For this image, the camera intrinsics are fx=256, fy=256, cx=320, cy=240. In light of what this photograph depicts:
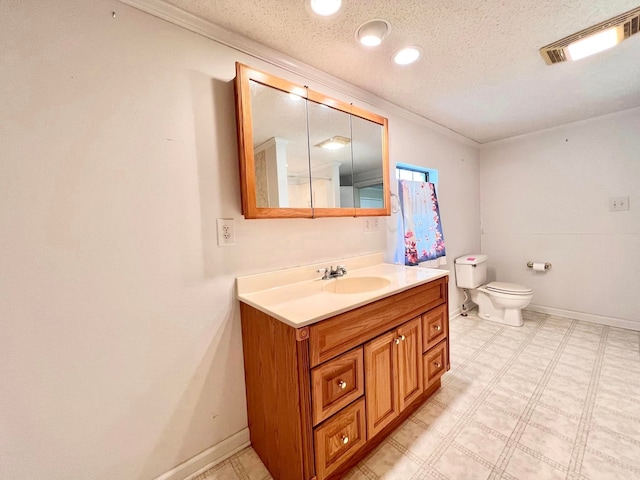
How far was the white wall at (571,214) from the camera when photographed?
8.13 feet

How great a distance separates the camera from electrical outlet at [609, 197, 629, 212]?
247cm

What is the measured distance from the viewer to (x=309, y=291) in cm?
137

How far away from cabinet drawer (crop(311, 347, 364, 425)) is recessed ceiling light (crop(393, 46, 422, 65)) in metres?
1.62

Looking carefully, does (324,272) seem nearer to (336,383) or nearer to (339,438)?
(336,383)

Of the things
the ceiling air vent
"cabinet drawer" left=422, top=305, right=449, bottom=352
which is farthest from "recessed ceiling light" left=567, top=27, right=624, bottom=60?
"cabinet drawer" left=422, top=305, right=449, bottom=352

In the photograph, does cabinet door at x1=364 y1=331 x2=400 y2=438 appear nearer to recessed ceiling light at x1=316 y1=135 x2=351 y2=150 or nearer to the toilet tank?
recessed ceiling light at x1=316 y1=135 x2=351 y2=150

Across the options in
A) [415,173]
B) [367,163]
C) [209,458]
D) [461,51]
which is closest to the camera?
[209,458]

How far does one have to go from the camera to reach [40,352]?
90cm

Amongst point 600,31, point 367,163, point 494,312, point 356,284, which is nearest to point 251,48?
point 367,163

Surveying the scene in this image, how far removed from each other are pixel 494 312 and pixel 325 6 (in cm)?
313

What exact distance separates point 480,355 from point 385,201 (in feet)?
5.06

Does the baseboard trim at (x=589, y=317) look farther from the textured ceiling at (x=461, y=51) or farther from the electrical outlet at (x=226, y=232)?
the electrical outlet at (x=226, y=232)

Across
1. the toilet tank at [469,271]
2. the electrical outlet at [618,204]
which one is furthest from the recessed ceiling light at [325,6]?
the electrical outlet at [618,204]

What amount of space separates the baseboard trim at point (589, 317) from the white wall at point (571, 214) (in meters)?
0.01
